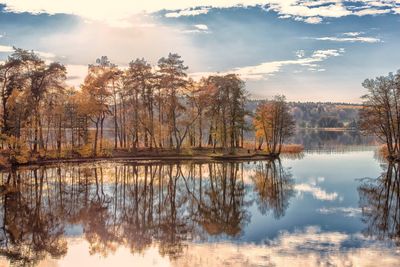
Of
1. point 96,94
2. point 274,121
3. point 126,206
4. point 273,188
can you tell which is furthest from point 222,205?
point 274,121

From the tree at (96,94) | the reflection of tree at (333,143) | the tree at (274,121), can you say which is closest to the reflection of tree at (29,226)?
the tree at (96,94)

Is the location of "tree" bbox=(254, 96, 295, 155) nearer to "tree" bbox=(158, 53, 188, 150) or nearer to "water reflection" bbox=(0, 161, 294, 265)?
"tree" bbox=(158, 53, 188, 150)

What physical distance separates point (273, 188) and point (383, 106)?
3156 cm

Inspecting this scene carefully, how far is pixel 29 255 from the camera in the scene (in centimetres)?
1902

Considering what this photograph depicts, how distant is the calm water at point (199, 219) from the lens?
18484 mm

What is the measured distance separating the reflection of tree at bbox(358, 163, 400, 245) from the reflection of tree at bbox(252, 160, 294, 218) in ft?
17.8

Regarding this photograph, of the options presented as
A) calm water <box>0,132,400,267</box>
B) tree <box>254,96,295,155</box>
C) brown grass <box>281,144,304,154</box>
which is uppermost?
tree <box>254,96,295,155</box>

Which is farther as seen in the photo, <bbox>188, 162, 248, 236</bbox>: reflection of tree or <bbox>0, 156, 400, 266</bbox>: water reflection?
<bbox>188, 162, 248, 236</bbox>: reflection of tree

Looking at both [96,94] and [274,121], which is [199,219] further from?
[274,121]

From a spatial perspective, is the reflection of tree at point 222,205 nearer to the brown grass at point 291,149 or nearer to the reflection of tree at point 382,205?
the reflection of tree at point 382,205

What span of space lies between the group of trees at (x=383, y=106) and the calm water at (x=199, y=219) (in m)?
16.3

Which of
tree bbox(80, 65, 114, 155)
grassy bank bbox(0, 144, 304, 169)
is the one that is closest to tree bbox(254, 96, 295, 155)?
grassy bank bbox(0, 144, 304, 169)

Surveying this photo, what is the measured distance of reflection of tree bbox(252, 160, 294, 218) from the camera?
2943cm

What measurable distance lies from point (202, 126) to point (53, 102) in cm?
2640
